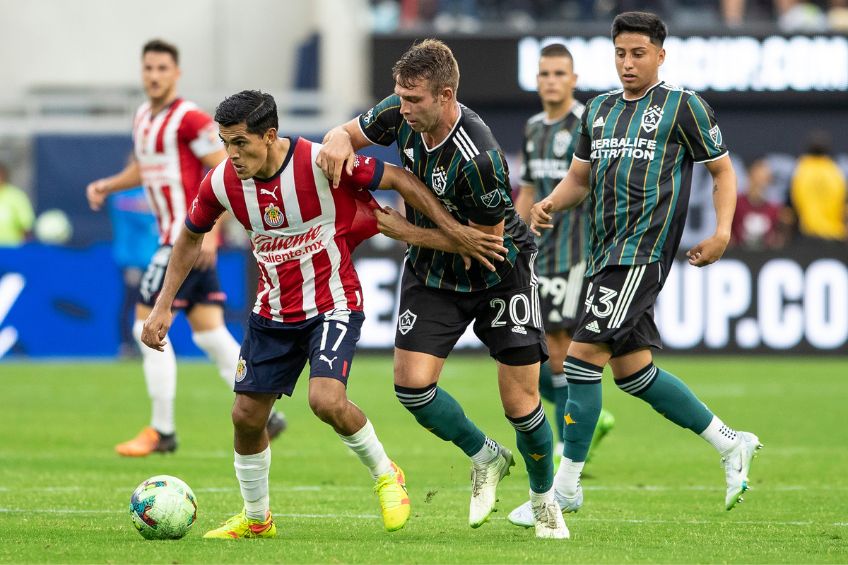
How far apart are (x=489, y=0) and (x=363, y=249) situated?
6.78 meters

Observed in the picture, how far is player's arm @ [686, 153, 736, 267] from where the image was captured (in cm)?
682

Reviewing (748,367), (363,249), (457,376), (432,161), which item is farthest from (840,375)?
(432,161)

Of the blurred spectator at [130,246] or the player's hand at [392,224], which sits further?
the blurred spectator at [130,246]

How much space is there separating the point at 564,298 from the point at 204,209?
341cm

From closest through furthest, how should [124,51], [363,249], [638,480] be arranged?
[638,480] → [363,249] → [124,51]

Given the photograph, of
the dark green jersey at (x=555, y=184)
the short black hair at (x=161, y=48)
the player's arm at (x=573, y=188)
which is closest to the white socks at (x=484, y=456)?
the player's arm at (x=573, y=188)

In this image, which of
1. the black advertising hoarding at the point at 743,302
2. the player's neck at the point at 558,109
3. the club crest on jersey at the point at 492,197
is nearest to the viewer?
the club crest on jersey at the point at 492,197

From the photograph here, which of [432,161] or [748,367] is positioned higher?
[432,161]

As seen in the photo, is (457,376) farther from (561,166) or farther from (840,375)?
(561,166)

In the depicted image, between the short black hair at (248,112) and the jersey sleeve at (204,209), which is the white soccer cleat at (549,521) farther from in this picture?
the short black hair at (248,112)

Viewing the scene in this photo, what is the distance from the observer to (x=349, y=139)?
21.0 ft

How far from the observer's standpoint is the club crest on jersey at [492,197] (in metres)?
6.26

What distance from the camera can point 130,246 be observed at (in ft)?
56.9

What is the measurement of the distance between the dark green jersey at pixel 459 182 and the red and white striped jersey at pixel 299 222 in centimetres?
25
